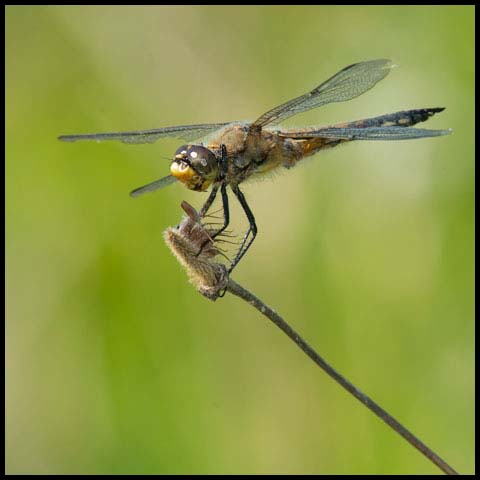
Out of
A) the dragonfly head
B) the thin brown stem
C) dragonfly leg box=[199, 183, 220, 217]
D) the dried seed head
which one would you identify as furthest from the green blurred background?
the thin brown stem

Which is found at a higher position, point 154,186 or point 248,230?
point 154,186

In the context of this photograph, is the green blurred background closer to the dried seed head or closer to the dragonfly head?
the dragonfly head

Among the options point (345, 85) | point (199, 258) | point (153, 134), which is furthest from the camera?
point (345, 85)

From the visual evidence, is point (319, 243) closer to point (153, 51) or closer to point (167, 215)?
point (167, 215)

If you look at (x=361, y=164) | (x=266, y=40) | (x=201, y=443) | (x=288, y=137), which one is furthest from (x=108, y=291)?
(x=266, y=40)

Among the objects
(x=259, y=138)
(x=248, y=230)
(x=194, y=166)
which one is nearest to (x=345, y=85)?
(x=259, y=138)

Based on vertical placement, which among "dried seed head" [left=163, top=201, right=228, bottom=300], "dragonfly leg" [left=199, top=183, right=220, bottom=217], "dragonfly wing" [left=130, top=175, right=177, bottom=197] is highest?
"dragonfly wing" [left=130, top=175, right=177, bottom=197]

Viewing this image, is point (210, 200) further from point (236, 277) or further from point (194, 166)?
point (236, 277)

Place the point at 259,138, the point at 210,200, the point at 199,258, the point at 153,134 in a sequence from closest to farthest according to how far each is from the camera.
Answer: the point at 199,258, the point at 210,200, the point at 259,138, the point at 153,134
